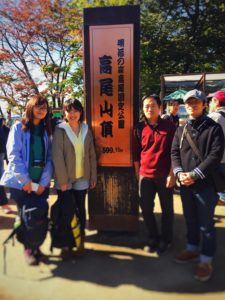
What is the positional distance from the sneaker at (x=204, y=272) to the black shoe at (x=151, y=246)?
63cm

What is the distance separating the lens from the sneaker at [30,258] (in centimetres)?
307

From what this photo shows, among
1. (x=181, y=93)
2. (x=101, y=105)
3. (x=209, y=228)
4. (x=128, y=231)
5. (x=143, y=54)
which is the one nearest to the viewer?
(x=209, y=228)

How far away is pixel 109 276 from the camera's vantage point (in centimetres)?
286

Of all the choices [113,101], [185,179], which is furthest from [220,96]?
[185,179]

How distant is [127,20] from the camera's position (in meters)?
3.41

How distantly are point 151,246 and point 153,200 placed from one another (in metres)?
0.54

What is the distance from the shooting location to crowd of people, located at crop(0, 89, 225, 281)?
9.12 feet

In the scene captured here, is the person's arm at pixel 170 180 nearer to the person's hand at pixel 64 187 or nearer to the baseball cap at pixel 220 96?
the person's hand at pixel 64 187

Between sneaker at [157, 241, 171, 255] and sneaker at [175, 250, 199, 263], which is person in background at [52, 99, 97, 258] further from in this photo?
sneaker at [175, 250, 199, 263]

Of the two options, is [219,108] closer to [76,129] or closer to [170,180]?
[170,180]

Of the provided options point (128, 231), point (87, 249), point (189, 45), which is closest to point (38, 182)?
point (87, 249)

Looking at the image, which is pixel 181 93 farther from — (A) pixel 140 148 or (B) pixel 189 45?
(A) pixel 140 148

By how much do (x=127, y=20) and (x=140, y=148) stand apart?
1.51 meters

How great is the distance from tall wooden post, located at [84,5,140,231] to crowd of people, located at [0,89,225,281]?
0.27m
